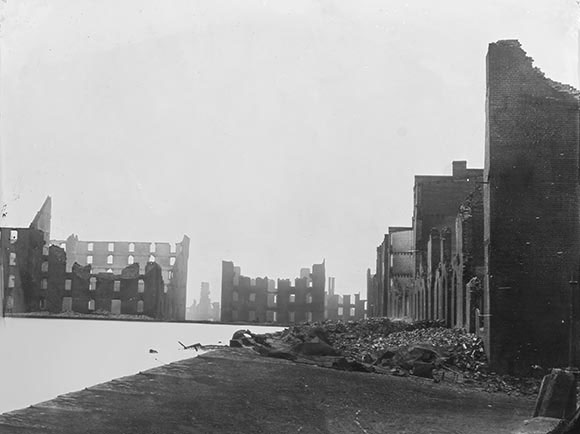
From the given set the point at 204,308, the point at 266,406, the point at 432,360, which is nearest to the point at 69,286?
the point at 204,308

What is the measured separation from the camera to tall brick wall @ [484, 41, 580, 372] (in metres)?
13.3

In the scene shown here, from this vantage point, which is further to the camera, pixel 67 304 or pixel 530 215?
pixel 67 304

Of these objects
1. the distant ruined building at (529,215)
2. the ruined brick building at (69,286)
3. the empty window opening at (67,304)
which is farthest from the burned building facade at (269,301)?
the distant ruined building at (529,215)

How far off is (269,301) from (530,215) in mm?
50828

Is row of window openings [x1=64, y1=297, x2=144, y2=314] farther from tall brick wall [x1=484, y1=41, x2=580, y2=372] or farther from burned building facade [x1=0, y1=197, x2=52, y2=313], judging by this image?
tall brick wall [x1=484, y1=41, x2=580, y2=372]

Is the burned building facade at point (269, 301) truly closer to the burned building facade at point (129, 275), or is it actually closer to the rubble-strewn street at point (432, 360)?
the burned building facade at point (129, 275)

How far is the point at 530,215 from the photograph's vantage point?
13.5 metres

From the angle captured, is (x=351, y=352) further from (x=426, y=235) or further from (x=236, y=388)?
(x=426, y=235)

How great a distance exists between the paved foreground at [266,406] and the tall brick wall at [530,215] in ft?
7.71

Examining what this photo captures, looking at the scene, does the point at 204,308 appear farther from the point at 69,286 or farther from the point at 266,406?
the point at 266,406

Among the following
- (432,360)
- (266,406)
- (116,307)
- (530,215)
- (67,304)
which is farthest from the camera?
(116,307)

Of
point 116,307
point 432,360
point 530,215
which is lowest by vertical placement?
point 116,307

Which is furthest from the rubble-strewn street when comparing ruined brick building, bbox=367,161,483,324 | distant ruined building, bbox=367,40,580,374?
ruined brick building, bbox=367,161,483,324

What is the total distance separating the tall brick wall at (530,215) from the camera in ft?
43.7
